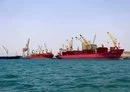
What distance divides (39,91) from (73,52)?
16351 centimetres

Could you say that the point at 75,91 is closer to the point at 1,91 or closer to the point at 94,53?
the point at 1,91

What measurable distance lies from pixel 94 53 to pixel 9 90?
153310 millimetres

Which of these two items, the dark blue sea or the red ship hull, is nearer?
the dark blue sea

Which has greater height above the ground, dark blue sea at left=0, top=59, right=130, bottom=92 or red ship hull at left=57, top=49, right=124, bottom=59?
red ship hull at left=57, top=49, right=124, bottom=59

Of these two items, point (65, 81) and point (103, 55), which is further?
point (103, 55)

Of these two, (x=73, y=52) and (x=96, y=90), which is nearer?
(x=96, y=90)

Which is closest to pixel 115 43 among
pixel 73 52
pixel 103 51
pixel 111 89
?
pixel 103 51

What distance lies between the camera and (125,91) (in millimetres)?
25547

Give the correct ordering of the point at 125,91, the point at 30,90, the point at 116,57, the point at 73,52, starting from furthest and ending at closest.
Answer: the point at 73,52, the point at 116,57, the point at 30,90, the point at 125,91

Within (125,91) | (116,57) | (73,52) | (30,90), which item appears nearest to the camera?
(125,91)

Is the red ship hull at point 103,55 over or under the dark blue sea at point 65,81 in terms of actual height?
over

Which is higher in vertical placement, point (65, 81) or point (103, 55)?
point (103, 55)

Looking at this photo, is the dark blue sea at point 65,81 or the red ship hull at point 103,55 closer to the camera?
the dark blue sea at point 65,81

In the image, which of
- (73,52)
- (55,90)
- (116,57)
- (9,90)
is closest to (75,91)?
(55,90)
